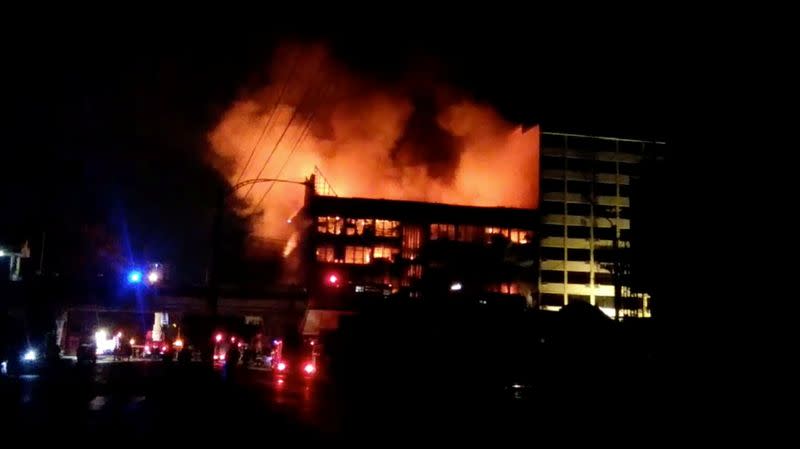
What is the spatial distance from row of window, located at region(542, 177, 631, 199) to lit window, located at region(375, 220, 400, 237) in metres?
17.0

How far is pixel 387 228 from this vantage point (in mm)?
73438

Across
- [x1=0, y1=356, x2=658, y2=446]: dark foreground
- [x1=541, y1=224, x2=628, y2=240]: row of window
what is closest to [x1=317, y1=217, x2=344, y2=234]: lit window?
[x1=541, y1=224, x2=628, y2=240]: row of window

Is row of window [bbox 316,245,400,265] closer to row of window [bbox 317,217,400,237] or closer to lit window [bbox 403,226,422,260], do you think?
lit window [bbox 403,226,422,260]

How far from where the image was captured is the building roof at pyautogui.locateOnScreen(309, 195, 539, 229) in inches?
2869

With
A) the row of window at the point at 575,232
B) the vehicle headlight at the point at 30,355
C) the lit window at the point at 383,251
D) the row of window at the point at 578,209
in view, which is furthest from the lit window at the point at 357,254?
the vehicle headlight at the point at 30,355

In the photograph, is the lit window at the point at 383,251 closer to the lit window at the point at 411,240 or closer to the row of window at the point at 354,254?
the row of window at the point at 354,254

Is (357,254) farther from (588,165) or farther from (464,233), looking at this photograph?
(588,165)

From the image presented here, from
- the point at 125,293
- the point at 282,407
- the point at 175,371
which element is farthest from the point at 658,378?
the point at 125,293

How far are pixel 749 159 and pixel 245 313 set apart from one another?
55.4m

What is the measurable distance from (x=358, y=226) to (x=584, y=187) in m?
25.2

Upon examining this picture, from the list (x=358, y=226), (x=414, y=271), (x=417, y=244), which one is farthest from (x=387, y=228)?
(x=414, y=271)

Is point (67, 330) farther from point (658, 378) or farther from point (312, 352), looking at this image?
point (658, 378)

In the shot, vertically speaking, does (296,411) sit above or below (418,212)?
below

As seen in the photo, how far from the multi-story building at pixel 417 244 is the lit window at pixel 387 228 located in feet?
0.10
